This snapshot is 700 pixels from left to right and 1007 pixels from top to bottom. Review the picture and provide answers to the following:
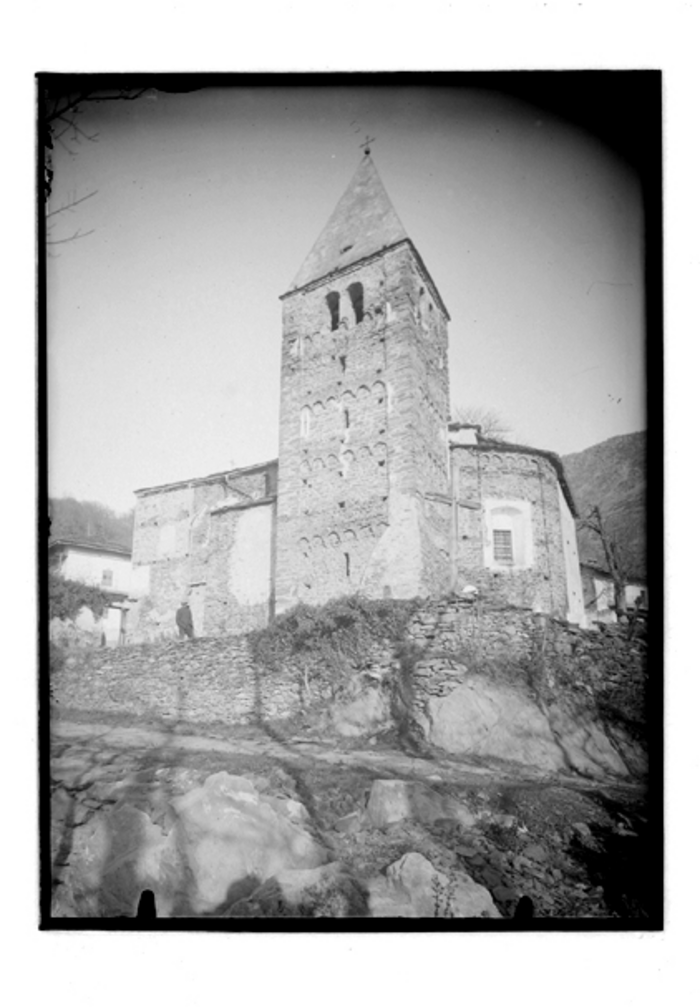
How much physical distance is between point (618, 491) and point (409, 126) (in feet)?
7.42

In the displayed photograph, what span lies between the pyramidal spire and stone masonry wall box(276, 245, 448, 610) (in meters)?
0.09

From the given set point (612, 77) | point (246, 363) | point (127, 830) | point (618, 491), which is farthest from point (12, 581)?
point (612, 77)

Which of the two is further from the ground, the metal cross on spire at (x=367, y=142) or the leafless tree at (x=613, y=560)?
the metal cross on spire at (x=367, y=142)

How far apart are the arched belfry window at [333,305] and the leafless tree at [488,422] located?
93cm

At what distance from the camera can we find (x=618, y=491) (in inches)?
162

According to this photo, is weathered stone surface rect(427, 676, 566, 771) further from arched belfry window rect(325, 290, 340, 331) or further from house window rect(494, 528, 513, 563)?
arched belfry window rect(325, 290, 340, 331)

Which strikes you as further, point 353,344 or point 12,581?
point 353,344

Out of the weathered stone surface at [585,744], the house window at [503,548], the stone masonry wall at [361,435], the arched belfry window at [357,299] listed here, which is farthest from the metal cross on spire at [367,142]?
the weathered stone surface at [585,744]

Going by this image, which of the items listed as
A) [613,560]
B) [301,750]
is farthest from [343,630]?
[613,560]

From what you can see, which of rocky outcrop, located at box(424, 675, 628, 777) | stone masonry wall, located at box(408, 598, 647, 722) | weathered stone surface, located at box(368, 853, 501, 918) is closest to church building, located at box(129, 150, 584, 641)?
stone masonry wall, located at box(408, 598, 647, 722)

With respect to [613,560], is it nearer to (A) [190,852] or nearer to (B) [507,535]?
(B) [507,535]

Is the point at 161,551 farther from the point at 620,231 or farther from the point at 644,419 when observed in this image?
the point at 620,231

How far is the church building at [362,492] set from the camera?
4.30m

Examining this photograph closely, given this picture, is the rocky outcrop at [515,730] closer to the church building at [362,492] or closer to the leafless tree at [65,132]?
the church building at [362,492]
